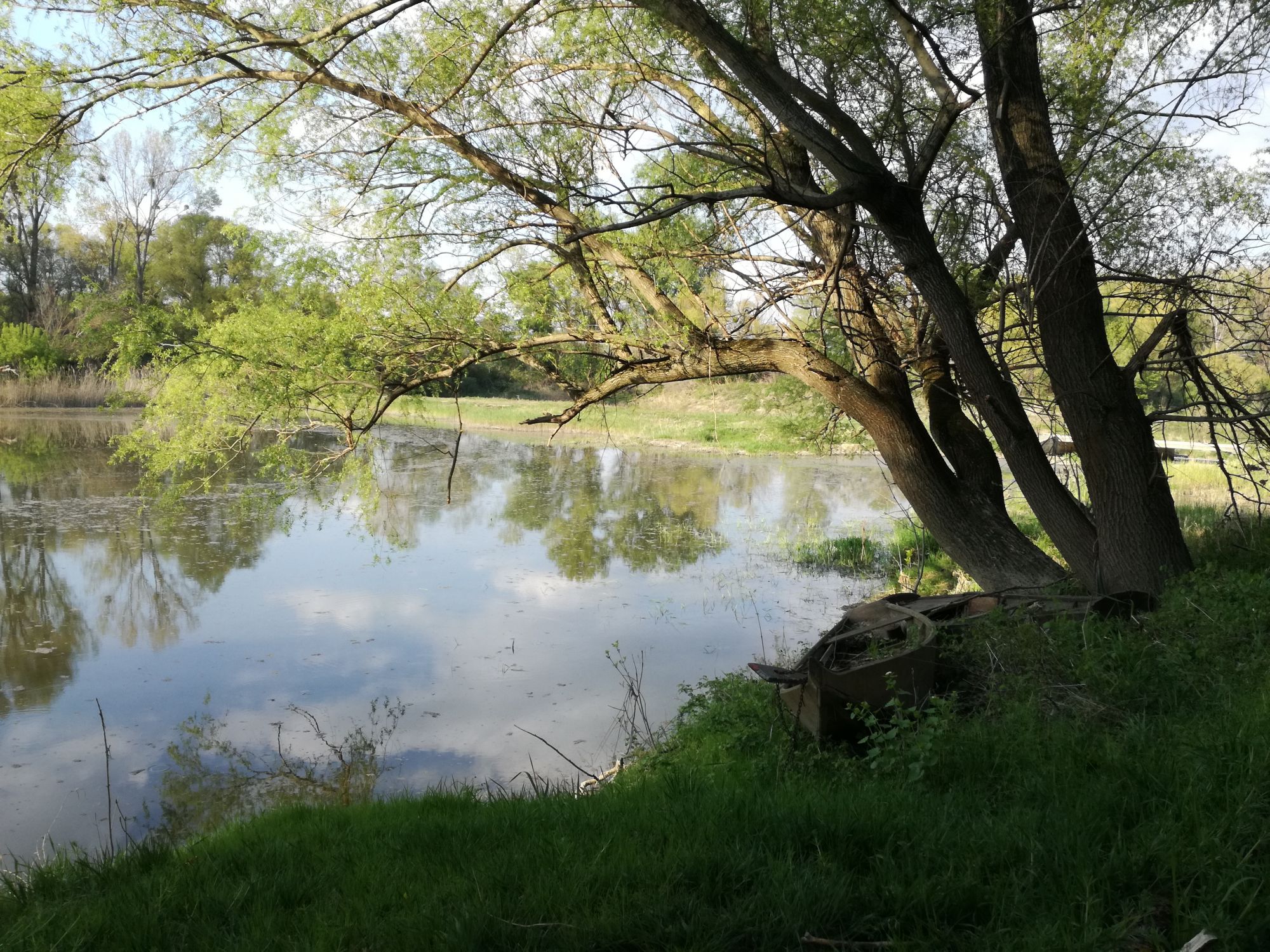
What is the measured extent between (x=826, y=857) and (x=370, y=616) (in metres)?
8.65

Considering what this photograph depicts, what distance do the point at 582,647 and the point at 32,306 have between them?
39.5 m

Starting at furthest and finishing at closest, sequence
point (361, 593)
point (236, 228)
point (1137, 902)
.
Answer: point (361, 593) < point (236, 228) < point (1137, 902)

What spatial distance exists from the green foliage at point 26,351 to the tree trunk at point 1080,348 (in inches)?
1259

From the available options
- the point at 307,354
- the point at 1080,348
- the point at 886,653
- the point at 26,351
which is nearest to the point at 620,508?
the point at 307,354

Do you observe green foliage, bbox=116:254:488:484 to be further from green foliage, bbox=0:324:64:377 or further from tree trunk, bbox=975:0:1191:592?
green foliage, bbox=0:324:64:377

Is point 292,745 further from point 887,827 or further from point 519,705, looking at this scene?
point 887,827

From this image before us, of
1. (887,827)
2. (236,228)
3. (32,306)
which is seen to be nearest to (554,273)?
(236,228)

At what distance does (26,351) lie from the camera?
30.5 m

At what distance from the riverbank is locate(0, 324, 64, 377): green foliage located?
31.1 meters

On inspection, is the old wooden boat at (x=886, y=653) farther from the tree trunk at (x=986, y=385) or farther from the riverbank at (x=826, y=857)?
the tree trunk at (x=986, y=385)

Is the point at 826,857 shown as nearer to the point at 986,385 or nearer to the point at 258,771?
the point at 986,385

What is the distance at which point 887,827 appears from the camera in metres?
3.33

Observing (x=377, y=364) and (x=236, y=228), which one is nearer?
(x=377, y=364)

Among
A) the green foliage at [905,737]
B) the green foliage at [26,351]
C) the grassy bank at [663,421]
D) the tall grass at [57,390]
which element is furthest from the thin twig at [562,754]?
the green foliage at [26,351]
